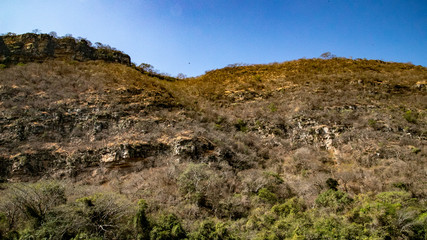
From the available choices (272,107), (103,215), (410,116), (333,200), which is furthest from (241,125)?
(103,215)

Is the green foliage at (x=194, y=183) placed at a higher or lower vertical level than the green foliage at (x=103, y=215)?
higher

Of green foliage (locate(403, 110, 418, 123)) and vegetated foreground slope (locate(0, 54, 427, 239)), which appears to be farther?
green foliage (locate(403, 110, 418, 123))

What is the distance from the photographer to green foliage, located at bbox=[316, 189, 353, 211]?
11227mm

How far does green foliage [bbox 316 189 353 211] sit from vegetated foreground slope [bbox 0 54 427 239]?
2.0 inches

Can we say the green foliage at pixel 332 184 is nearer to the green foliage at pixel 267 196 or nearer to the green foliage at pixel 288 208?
the green foliage at pixel 288 208

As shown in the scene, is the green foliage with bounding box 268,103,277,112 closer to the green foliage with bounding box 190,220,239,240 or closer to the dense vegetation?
the dense vegetation

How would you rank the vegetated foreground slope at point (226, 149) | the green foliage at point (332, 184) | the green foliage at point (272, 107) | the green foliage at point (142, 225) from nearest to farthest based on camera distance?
the green foliage at point (142, 225)
the vegetated foreground slope at point (226, 149)
the green foliage at point (332, 184)
the green foliage at point (272, 107)

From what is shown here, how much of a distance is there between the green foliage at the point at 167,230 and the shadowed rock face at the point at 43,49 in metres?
24.2

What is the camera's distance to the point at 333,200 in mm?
11555

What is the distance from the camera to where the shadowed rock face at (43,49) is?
25.2 meters

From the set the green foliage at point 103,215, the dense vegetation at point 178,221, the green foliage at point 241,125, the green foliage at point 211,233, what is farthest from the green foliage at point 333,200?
the green foliage at point 241,125

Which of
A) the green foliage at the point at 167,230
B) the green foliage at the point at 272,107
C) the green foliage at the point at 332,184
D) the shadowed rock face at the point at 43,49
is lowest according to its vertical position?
the green foliage at the point at 167,230

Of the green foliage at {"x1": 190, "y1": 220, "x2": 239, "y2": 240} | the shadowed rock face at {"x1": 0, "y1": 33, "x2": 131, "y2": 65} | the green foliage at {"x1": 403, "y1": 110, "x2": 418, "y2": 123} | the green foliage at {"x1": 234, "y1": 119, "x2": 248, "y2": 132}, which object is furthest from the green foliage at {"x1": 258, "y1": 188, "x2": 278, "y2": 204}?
the shadowed rock face at {"x1": 0, "y1": 33, "x2": 131, "y2": 65}

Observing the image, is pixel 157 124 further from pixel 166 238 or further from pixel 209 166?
pixel 166 238
